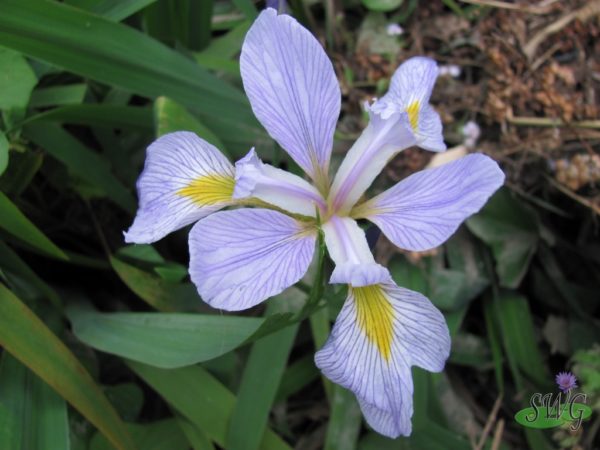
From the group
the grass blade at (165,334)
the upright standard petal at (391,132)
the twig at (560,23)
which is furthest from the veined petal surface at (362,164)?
the twig at (560,23)

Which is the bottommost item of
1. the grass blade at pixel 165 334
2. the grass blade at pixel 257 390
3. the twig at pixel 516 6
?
the grass blade at pixel 257 390

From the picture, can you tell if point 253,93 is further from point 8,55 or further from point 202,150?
point 8,55

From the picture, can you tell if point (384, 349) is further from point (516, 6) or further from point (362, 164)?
point (516, 6)

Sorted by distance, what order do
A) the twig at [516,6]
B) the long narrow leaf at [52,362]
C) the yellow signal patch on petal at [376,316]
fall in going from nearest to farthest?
the yellow signal patch on petal at [376,316] < the long narrow leaf at [52,362] < the twig at [516,6]

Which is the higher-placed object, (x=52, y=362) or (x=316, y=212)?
(x=316, y=212)

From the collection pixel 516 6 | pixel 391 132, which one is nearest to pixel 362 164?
pixel 391 132

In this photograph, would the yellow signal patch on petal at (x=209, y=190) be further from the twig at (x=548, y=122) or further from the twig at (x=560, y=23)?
the twig at (x=560, y=23)

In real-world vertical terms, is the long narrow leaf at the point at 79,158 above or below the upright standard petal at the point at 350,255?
below
